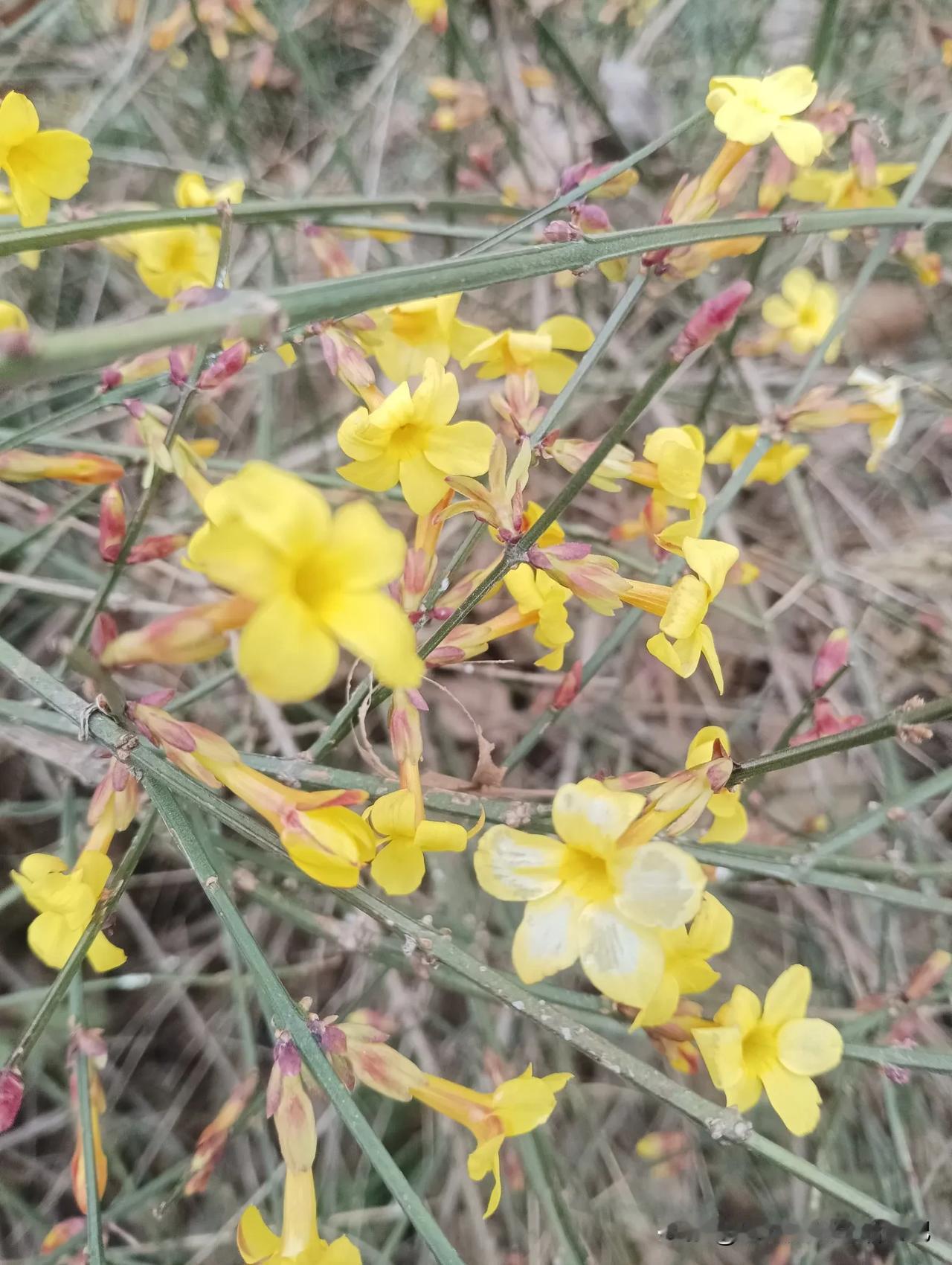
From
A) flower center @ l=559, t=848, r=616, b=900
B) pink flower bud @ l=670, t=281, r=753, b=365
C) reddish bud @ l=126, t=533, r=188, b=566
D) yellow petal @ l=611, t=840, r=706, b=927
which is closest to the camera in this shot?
yellow petal @ l=611, t=840, r=706, b=927

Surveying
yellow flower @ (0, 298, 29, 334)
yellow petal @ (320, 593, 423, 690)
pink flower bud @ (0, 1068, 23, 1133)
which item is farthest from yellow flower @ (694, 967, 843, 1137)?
Result: yellow flower @ (0, 298, 29, 334)

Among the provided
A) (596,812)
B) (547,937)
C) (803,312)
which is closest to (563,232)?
(596,812)

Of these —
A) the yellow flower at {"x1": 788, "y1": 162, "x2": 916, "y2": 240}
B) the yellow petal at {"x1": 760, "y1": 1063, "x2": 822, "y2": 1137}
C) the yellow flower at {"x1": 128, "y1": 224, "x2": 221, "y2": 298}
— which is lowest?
the yellow petal at {"x1": 760, "y1": 1063, "x2": 822, "y2": 1137}

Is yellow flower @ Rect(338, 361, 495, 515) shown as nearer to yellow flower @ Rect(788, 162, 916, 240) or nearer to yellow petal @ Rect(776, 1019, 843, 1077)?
yellow petal @ Rect(776, 1019, 843, 1077)

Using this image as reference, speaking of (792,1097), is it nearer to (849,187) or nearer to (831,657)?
(831,657)

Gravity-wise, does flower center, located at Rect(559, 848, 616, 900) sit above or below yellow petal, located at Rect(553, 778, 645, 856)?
below

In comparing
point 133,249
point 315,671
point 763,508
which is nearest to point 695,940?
point 315,671

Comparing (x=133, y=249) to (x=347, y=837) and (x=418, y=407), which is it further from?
(x=347, y=837)
